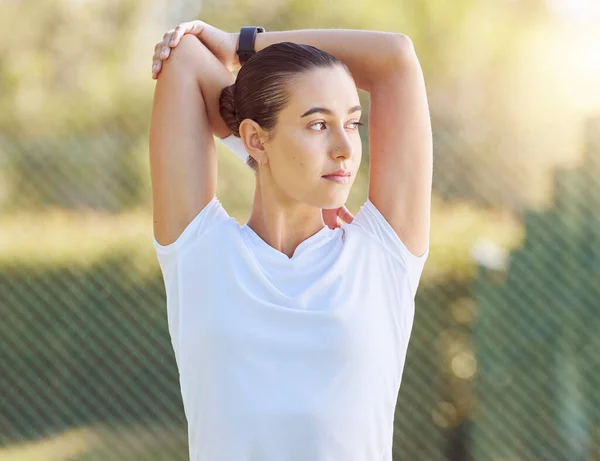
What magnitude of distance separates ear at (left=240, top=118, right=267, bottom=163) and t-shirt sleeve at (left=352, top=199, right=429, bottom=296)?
207mm

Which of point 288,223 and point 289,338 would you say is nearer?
point 289,338

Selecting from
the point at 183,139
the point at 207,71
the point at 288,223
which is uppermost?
the point at 207,71

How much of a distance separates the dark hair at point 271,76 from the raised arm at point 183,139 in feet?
0.26

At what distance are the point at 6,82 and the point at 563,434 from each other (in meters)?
2.61

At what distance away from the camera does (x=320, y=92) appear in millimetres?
1592

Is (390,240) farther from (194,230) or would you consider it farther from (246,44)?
(246,44)

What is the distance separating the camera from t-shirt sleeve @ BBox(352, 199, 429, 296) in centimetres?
167

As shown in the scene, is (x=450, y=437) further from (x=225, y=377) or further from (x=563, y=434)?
(x=225, y=377)

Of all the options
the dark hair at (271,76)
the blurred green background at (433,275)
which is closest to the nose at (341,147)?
the dark hair at (271,76)

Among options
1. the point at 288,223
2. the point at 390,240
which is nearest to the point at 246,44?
the point at 288,223

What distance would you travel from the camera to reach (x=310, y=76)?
160cm

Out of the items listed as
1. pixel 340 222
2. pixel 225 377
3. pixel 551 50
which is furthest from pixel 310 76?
pixel 551 50

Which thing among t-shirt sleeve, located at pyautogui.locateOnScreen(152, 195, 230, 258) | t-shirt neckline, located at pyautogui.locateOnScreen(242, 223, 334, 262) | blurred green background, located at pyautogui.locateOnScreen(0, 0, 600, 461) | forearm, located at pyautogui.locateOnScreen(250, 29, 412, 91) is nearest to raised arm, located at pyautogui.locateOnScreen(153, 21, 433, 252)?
forearm, located at pyautogui.locateOnScreen(250, 29, 412, 91)

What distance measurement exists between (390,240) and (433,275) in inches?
82.4
